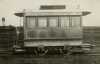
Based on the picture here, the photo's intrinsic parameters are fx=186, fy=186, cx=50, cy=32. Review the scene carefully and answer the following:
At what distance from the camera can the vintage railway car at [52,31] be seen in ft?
5.64

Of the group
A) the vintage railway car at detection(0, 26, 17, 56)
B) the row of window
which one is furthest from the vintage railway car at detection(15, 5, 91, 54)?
the vintage railway car at detection(0, 26, 17, 56)

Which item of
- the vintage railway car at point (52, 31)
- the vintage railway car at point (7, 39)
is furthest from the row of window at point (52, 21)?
the vintage railway car at point (7, 39)

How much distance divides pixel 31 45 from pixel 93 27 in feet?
1.99

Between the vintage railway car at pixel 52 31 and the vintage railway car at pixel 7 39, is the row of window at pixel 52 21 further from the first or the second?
the vintage railway car at pixel 7 39

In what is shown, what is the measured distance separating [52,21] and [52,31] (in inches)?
3.7

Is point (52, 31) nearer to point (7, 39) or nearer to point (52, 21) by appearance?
point (52, 21)

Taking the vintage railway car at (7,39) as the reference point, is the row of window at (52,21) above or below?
above

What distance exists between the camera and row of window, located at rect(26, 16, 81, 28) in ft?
5.67

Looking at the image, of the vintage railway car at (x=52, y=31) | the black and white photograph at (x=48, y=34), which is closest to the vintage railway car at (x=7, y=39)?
the black and white photograph at (x=48, y=34)

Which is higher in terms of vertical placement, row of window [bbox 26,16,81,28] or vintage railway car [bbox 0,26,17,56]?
row of window [bbox 26,16,81,28]

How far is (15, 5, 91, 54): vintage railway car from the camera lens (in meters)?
1.72

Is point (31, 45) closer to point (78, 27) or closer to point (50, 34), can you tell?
point (50, 34)

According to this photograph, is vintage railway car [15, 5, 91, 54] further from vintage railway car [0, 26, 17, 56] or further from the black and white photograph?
vintage railway car [0, 26, 17, 56]

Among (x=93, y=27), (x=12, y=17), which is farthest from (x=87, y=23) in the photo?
(x=12, y=17)
